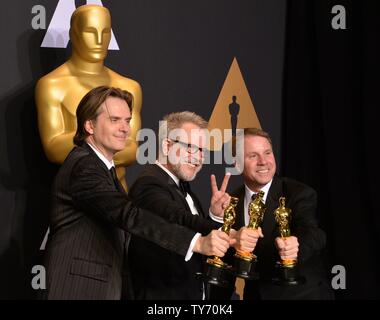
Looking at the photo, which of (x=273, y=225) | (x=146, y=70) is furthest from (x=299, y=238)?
(x=146, y=70)

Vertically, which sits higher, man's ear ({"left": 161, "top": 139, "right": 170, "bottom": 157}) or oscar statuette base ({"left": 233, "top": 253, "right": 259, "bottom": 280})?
man's ear ({"left": 161, "top": 139, "right": 170, "bottom": 157})

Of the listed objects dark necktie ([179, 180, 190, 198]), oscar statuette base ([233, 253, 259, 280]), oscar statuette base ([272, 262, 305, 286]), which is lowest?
oscar statuette base ([272, 262, 305, 286])

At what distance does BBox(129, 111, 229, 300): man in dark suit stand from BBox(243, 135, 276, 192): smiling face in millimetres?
154

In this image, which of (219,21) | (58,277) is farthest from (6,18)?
(58,277)

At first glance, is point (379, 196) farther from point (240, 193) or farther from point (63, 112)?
point (63, 112)

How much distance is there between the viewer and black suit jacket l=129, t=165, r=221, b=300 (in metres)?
2.53

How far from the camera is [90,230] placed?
238 cm

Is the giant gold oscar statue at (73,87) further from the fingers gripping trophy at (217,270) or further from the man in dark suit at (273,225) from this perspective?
the fingers gripping trophy at (217,270)

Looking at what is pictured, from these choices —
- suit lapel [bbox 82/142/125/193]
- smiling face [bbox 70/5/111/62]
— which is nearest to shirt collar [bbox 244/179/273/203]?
suit lapel [bbox 82/142/125/193]

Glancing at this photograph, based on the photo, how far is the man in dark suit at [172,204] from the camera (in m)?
2.55

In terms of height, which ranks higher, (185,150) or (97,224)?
(185,150)

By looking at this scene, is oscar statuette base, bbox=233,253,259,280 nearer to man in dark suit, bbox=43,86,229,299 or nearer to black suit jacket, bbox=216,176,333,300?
man in dark suit, bbox=43,86,229,299

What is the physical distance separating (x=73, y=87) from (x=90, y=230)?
4.82 ft

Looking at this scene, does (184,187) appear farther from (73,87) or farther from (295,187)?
(73,87)
